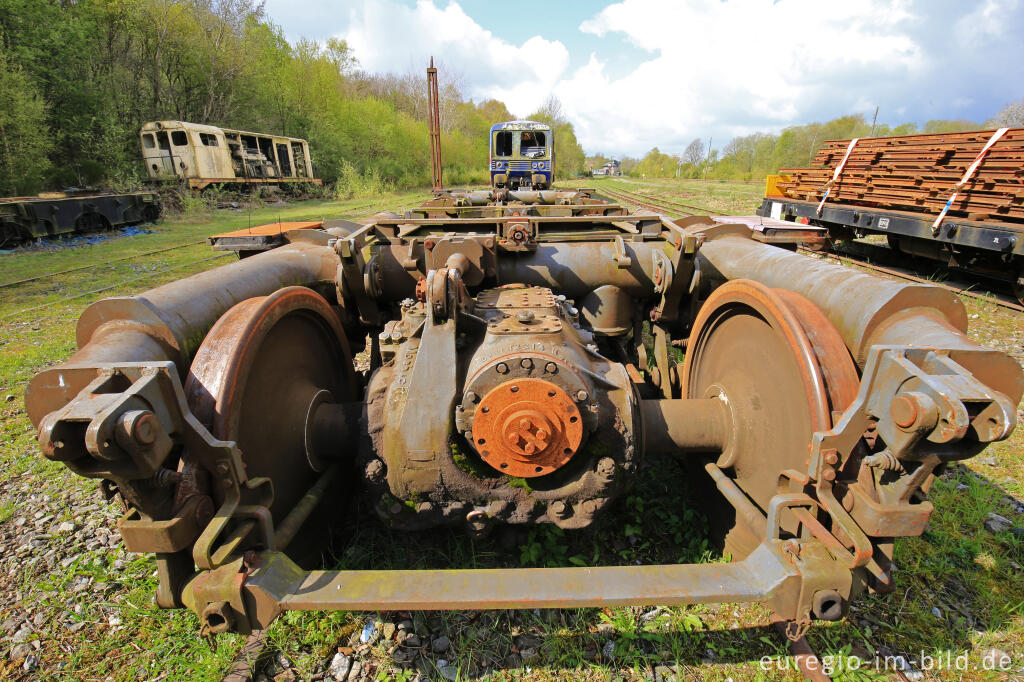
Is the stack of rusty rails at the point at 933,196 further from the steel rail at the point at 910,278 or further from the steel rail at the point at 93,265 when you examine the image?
the steel rail at the point at 93,265


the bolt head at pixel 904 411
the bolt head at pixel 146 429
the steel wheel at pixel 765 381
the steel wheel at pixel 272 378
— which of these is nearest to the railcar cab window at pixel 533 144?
the steel wheel at pixel 765 381

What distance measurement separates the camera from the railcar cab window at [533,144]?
57.2 ft

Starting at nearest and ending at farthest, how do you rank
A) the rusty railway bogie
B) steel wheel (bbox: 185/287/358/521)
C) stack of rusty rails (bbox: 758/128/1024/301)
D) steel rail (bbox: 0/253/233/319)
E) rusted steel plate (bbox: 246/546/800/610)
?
the rusty railway bogie → rusted steel plate (bbox: 246/546/800/610) → steel wheel (bbox: 185/287/358/521) → steel rail (bbox: 0/253/233/319) → stack of rusty rails (bbox: 758/128/1024/301)

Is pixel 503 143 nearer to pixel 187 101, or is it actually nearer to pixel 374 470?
pixel 374 470

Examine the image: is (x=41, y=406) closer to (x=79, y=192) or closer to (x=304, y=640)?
(x=304, y=640)

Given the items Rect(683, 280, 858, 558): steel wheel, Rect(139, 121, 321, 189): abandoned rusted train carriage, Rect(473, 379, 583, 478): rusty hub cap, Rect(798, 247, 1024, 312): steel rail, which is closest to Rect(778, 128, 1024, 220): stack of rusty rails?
Rect(798, 247, 1024, 312): steel rail

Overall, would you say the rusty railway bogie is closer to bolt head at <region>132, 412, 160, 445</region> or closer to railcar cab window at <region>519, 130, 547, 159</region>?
bolt head at <region>132, 412, 160, 445</region>

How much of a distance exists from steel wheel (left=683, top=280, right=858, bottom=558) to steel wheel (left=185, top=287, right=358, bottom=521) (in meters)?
1.99

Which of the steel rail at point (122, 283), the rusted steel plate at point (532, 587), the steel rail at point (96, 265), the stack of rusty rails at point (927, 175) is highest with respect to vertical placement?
the stack of rusty rails at point (927, 175)

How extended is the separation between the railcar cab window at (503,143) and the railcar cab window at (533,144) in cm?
46

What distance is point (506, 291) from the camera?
3082 mm

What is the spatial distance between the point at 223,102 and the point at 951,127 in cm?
4450

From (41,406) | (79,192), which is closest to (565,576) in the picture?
(41,406)

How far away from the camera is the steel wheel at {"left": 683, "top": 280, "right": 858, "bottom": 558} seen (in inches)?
77.1
